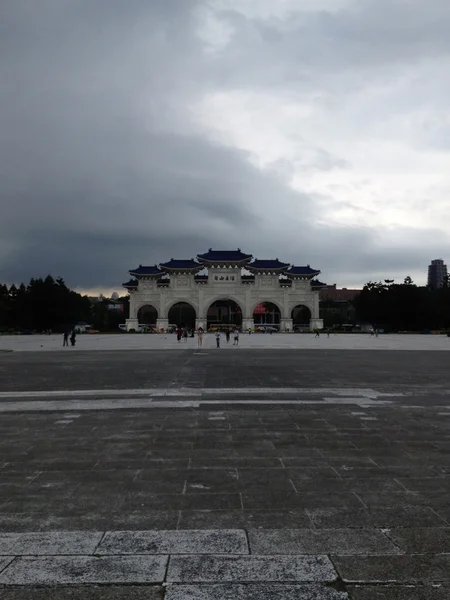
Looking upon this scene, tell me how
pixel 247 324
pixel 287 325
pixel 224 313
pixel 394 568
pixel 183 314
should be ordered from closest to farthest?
1. pixel 394 568
2. pixel 247 324
3. pixel 287 325
4. pixel 224 313
5. pixel 183 314

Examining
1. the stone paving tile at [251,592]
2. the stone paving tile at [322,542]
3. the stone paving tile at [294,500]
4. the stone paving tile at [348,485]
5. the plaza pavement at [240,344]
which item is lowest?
the plaza pavement at [240,344]

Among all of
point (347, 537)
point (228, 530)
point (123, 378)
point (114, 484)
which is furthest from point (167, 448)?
point (123, 378)

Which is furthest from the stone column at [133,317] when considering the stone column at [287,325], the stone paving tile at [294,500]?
the stone paving tile at [294,500]

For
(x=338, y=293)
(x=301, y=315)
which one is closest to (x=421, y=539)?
(x=301, y=315)

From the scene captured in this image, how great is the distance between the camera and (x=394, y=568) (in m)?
3.21

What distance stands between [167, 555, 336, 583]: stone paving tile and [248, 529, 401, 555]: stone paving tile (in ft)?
0.42

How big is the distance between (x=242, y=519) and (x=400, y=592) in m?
1.52

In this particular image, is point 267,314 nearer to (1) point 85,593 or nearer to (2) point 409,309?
(2) point 409,309

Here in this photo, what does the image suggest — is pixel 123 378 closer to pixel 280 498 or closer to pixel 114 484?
pixel 114 484

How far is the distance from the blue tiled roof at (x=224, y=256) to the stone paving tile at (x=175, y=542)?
79640mm

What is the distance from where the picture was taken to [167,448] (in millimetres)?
6414

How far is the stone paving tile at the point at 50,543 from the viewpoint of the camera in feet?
11.4

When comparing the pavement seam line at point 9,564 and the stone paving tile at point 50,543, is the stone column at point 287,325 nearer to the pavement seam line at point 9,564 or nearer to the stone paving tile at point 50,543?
the stone paving tile at point 50,543

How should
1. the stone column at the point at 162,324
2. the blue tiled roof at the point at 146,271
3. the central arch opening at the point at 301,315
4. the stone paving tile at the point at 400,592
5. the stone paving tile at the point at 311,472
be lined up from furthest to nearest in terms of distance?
1. the central arch opening at the point at 301,315
2. the blue tiled roof at the point at 146,271
3. the stone column at the point at 162,324
4. the stone paving tile at the point at 311,472
5. the stone paving tile at the point at 400,592
